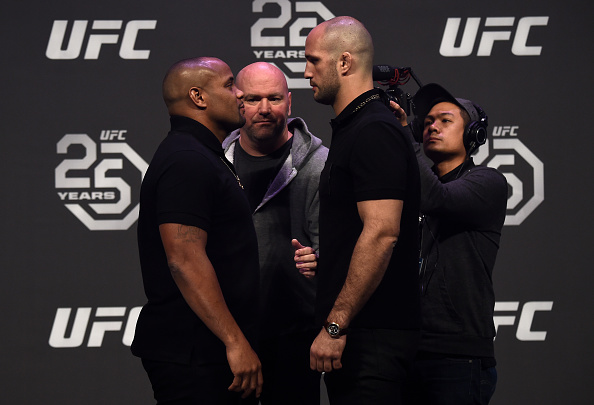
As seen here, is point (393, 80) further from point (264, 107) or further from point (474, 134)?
point (264, 107)

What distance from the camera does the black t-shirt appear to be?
2768 millimetres

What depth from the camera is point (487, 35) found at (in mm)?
3852

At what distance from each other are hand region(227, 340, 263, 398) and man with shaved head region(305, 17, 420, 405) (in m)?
0.19

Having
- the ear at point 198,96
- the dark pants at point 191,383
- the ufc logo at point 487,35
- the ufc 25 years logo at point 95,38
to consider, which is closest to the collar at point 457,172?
the ear at point 198,96

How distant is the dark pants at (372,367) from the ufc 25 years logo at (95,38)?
252 centimetres

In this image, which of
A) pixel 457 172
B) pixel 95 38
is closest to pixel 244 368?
pixel 457 172

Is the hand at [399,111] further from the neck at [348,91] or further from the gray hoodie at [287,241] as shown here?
the gray hoodie at [287,241]

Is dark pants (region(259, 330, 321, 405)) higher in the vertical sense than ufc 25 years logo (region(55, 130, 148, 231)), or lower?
lower

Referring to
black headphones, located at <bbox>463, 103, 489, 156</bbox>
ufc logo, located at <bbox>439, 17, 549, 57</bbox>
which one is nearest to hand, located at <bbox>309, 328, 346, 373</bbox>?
black headphones, located at <bbox>463, 103, 489, 156</bbox>

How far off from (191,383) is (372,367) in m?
0.51

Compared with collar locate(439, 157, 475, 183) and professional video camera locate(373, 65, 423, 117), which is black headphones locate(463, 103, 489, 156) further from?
professional video camera locate(373, 65, 423, 117)

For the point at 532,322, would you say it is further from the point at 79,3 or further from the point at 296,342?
the point at 79,3

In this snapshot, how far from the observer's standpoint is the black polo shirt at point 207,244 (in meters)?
1.87

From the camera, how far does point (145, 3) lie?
3.79 meters
